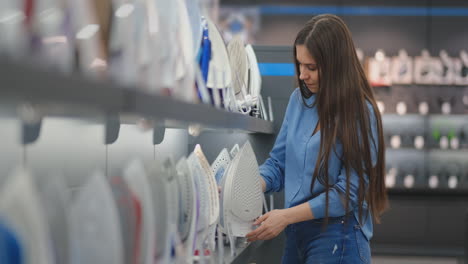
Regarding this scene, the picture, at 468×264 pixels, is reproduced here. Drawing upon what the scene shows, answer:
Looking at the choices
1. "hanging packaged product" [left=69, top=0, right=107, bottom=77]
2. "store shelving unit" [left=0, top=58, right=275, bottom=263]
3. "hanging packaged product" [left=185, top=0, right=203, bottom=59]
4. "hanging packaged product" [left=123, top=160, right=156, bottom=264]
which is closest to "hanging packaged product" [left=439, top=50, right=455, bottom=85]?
"hanging packaged product" [left=185, top=0, right=203, bottom=59]

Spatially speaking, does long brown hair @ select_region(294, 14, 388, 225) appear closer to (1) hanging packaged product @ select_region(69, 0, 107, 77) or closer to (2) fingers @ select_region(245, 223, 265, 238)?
(2) fingers @ select_region(245, 223, 265, 238)

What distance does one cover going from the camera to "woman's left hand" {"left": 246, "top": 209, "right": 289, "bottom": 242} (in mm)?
2014

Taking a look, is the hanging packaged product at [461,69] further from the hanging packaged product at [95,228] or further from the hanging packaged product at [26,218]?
the hanging packaged product at [26,218]

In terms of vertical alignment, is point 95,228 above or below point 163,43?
below

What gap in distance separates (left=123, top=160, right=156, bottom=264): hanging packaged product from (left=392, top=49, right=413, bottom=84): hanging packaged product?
5.97 m

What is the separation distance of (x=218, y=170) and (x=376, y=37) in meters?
5.19

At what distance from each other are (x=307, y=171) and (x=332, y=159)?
10cm

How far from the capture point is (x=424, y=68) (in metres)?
6.73

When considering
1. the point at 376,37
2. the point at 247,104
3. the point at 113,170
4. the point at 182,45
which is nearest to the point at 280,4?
the point at 376,37

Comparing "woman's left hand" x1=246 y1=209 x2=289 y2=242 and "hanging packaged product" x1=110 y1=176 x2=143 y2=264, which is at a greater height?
"hanging packaged product" x1=110 y1=176 x2=143 y2=264

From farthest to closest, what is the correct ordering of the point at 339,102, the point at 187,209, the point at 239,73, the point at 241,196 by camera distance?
1. the point at 239,73
2. the point at 339,102
3. the point at 241,196
4. the point at 187,209

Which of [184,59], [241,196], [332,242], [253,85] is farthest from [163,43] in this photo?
[253,85]

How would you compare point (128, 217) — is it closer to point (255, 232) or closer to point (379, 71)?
point (255, 232)

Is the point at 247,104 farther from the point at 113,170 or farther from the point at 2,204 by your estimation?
the point at 2,204
